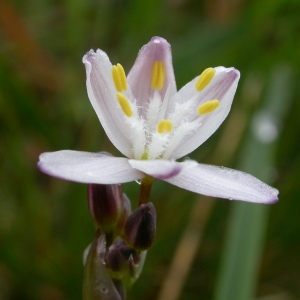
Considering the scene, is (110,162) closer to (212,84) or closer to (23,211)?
(212,84)

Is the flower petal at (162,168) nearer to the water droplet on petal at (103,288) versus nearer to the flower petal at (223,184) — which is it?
the flower petal at (223,184)

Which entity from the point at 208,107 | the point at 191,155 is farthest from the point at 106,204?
the point at 191,155

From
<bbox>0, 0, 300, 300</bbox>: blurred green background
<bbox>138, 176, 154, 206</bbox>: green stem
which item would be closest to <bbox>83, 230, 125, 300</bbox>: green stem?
<bbox>138, 176, 154, 206</bbox>: green stem

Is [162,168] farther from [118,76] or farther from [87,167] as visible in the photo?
[118,76]

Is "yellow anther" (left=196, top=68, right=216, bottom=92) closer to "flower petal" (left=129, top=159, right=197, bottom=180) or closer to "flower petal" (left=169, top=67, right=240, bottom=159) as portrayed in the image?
"flower petal" (left=169, top=67, right=240, bottom=159)

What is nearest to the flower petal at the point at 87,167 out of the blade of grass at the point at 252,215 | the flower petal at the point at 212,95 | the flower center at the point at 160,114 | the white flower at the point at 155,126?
the white flower at the point at 155,126
